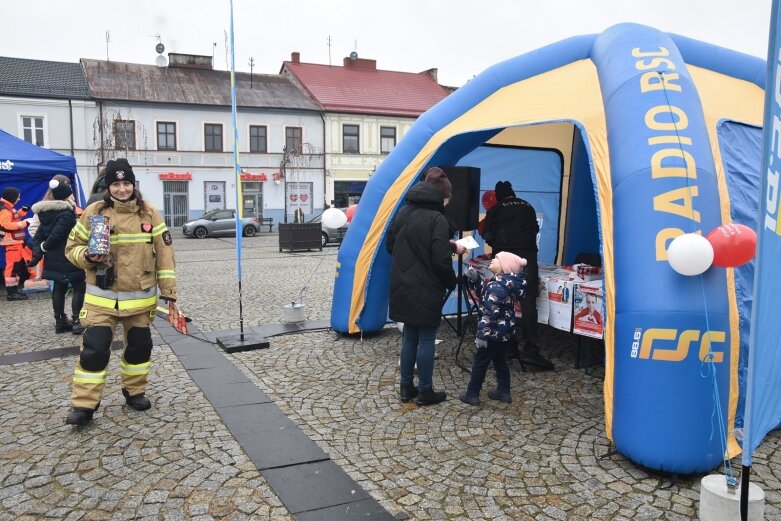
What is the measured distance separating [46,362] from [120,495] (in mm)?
3327

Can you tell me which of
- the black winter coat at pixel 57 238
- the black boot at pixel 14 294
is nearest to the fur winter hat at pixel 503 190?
the black winter coat at pixel 57 238

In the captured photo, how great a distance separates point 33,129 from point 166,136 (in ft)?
19.0

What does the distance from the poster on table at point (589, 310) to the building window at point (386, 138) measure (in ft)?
96.8

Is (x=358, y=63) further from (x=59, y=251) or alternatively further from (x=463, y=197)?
(x=463, y=197)

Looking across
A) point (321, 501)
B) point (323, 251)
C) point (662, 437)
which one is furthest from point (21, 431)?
point (323, 251)

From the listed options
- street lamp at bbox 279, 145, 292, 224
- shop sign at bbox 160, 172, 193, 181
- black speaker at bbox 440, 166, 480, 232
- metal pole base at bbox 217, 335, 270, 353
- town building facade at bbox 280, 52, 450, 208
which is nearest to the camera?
black speaker at bbox 440, 166, 480, 232

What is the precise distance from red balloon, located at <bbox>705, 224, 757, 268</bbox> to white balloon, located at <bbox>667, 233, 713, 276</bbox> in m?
0.05

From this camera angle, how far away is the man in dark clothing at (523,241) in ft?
19.7

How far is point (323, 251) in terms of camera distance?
1948 cm

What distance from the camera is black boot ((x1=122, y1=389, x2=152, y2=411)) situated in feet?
15.7

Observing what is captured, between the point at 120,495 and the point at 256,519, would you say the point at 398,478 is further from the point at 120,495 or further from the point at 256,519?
the point at 120,495

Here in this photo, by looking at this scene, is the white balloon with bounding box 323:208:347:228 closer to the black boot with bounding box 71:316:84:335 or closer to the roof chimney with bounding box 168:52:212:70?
the black boot with bounding box 71:316:84:335

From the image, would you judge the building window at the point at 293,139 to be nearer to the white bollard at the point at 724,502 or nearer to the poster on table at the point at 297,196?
the poster on table at the point at 297,196

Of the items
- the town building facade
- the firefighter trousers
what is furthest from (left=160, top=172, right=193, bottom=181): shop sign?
the firefighter trousers
